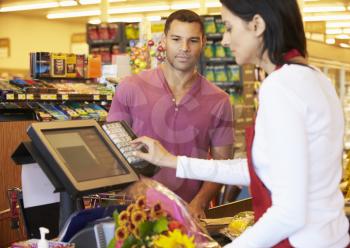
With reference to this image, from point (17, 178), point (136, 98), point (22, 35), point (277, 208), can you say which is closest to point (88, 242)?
point (277, 208)

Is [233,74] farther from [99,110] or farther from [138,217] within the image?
[138,217]

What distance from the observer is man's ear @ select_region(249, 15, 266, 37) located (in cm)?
153

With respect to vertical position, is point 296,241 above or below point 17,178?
above

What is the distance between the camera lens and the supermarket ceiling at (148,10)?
14344mm

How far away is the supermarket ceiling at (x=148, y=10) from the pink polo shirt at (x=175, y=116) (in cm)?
983

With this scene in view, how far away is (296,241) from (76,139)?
26.0 inches

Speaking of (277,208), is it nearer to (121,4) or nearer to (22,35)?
(121,4)

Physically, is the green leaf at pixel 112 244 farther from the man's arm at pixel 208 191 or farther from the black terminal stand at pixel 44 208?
the man's arm at pixel 208 191

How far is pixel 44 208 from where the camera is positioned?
6.27 ft

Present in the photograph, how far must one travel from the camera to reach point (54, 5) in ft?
57.9

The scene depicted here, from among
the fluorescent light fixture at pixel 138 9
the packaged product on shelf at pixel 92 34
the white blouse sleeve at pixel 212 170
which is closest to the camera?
the white blouse sleeve at pixel 212 170

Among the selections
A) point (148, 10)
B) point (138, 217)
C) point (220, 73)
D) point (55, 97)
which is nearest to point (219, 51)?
point (220, 73)

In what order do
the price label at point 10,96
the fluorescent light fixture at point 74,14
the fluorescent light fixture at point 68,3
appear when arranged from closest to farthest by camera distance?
the price label at point 10,96
the fluorescent light fixture at point 68,3
the fluorescent light fixture at point 74,14

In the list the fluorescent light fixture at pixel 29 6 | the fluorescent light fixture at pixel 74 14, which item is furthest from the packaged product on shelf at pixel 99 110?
the fluorescent light fixture at pixel 74 14
